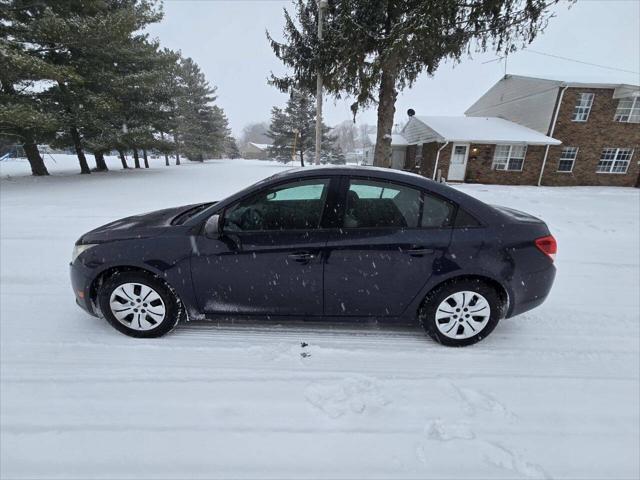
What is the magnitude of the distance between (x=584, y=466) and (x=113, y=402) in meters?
2.93

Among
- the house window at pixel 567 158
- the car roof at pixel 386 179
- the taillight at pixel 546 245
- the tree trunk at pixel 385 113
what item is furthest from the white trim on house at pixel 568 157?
the car roof at pixel 386 179

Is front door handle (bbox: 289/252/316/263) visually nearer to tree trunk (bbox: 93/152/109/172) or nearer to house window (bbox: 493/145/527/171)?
house window (bbox: 493/145/527/171)

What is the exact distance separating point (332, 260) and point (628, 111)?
23.6m

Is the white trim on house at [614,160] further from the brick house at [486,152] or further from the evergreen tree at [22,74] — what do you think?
the evergreen tree at [22,74]

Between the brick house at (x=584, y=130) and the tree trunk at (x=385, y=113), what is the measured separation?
790 centimetres

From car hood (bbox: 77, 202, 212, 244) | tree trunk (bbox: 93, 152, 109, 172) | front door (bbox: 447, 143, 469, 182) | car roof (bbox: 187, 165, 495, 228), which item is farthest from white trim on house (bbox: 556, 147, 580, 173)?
tree trunk (bbox: 93, 152, 109, 172)

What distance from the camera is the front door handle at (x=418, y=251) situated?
2.47 meters

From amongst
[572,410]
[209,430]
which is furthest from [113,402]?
[572,410]

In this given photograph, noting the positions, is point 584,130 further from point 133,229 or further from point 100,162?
point 100,162

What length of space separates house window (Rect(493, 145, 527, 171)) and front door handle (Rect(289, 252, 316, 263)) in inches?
723

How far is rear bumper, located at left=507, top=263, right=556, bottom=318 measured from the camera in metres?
2.55

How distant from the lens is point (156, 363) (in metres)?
2.42

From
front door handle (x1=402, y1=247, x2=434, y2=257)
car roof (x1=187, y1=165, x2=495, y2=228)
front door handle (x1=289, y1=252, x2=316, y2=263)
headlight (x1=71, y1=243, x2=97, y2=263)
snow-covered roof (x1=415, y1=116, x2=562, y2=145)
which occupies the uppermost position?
snow-covered roof (x1=415, y1=116, x2=562, y2=145)

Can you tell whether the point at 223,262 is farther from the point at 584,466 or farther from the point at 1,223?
the point at 1,223
